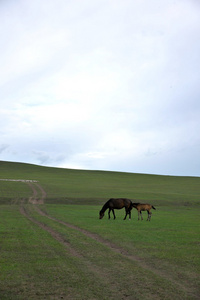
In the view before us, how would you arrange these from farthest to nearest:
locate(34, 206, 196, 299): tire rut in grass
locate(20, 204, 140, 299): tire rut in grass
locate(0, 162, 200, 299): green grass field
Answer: locate(34, 206, 196, 299): tire rut in grass → locate(0, 162, 200, 299): green grass field → locate(20, 204, 140, 299): tire rut in grass

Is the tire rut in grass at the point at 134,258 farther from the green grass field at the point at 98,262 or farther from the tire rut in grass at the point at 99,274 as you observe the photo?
the tire rut in grass at the point at 99,274

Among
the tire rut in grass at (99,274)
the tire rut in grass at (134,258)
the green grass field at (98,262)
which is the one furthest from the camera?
the tire rut in grass at (134,258)

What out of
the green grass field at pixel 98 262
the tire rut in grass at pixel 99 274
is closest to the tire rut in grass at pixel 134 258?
the green grass field at pixel 98 262

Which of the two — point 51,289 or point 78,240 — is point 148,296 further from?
point 78,240

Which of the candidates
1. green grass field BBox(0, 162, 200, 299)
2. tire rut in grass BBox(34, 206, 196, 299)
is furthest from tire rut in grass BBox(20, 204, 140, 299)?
tire rut in grass BBox(34, 206, 196, 299)

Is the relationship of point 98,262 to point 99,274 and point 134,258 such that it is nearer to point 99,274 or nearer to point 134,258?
point 99,274

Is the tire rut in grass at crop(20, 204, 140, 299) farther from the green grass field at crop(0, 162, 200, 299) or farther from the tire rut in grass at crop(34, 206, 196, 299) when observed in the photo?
the tire rut in grass at crop(34, 206, 196, 299)

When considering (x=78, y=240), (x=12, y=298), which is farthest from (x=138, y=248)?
(x=12, y=298)

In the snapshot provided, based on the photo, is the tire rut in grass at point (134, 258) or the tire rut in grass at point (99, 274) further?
the tire rut in grass at point (134, 258)

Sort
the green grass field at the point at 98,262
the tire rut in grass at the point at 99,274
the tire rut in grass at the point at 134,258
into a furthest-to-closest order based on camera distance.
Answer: the tire rut in grass at the point at 134,258, the green grass field at the point at 98,262, the tire rut in grass at the point at 99,274

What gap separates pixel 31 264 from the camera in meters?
12.8

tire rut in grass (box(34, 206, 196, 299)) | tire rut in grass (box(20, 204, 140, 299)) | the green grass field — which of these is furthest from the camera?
tire rut in grass (box(34, 206, 196, 299))

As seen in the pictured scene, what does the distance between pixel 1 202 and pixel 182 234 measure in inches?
1230

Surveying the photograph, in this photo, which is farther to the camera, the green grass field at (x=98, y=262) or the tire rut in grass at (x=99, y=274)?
the green grass field at (x=98, y=262)
